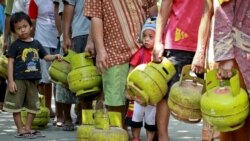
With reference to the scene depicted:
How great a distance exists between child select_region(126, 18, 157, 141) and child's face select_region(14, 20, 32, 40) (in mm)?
1837

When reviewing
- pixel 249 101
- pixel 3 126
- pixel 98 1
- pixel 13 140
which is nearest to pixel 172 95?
pixel 249 101

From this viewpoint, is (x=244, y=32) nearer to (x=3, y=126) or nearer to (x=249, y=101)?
(x=249, y=101)

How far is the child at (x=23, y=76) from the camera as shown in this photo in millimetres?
8812

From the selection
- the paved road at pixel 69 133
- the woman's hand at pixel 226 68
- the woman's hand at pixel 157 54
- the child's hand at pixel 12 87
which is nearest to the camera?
the woman's hand at pixel 226 68

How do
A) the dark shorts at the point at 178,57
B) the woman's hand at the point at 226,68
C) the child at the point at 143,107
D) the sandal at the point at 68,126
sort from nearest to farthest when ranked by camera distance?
the woman's hand at the point at 226,68, the dark shorts at the point at 178,57, the child at the point at 143,107, the sandal at the point at 68,126

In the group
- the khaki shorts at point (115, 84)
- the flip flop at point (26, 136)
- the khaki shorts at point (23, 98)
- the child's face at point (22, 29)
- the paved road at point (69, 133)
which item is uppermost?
the child's face at point (22, 29)

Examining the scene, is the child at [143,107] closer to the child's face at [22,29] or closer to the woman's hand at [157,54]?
the woman's hand at [157,54]

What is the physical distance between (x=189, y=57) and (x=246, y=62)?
1504mm

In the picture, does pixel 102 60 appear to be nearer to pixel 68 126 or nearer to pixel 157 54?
pixel 157 54

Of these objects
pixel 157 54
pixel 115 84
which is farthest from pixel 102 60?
pixel 157 54

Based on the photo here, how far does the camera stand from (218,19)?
16.5 ft

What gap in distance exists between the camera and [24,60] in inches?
348

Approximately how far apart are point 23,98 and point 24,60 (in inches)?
18.3

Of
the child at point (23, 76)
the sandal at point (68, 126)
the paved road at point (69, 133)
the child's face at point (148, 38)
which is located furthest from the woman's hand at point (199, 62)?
the sandal at point (68, 126)
